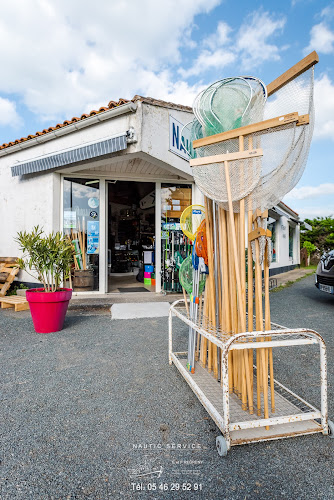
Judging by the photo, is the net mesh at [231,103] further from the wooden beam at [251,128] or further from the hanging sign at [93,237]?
the hanging sign at [93,237]

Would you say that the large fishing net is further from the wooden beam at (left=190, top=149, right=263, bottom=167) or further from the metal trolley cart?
the metal trolley cart

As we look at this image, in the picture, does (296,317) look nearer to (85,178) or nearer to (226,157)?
(226,157)

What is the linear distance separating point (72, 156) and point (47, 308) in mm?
3246

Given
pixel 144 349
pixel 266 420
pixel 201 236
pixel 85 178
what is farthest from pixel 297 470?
pixel 85 178

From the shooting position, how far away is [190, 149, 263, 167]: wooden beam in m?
1.88

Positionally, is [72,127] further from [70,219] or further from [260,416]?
[260,416]

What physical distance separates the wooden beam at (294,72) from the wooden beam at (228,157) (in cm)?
54

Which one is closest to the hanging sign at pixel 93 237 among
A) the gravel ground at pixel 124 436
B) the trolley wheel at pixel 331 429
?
the gravel ground at pixel 124 436

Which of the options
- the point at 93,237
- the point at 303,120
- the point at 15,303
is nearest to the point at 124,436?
the point at 303,120

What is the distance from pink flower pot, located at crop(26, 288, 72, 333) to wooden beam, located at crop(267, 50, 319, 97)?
Answer: 3287 millimetres

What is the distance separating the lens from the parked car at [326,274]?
5.81 meters

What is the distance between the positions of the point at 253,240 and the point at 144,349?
2023 millimetres

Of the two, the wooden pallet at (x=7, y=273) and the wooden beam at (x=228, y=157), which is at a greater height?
the wooden beam at (x=228, y=157)

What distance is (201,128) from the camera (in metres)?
2.54
